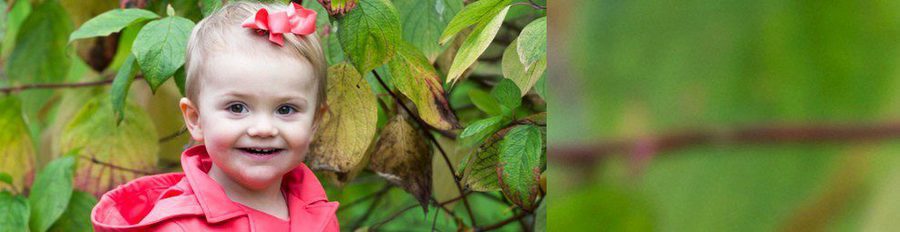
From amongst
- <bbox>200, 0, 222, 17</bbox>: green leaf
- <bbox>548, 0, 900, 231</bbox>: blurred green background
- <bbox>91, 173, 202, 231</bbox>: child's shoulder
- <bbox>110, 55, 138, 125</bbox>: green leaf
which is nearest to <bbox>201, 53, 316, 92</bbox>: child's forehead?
<bbox>91, 173, 202, 231</bbox>: child's shoulder

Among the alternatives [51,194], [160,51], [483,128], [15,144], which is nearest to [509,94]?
[483,128]

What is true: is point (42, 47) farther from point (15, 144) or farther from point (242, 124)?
point (242, 124)

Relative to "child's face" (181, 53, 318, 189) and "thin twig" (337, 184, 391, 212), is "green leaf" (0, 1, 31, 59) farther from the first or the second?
→ "child's face" (181, 53, 318, 189)

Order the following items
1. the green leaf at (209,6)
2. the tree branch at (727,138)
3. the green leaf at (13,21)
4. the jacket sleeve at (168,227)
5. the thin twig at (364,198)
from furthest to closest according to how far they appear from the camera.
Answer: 1. the green leaf at (13,21)
2. the thin twig at (364,198)
3. the green leaf at (209,6)
4. the jacket sleeve at (168,227)
5. the tree branch at (727,138)

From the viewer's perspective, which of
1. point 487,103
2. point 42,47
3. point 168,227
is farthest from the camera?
point 42,47

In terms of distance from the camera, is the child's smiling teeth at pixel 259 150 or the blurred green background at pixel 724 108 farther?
the child's smiling teeth at pixel 259 150

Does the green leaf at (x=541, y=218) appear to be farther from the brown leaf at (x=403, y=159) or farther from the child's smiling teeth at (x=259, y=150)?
the child's smiling teeth at (x=259, y=150)

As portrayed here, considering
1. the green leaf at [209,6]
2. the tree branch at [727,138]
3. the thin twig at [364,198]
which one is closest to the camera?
the tree branch at [727,138]

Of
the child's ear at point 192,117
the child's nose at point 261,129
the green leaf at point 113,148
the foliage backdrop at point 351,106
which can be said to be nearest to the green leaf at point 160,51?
the foliage backdrop at point 351,106
